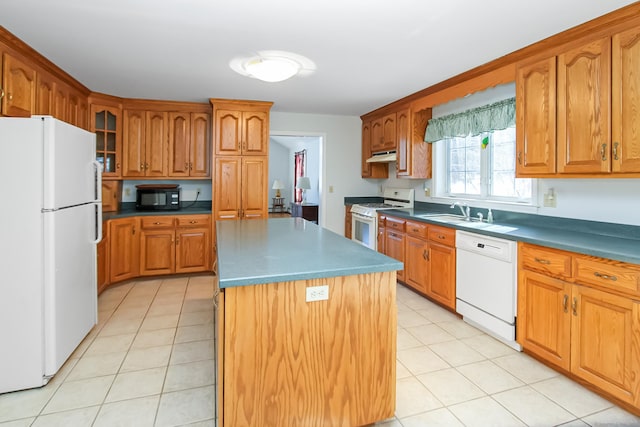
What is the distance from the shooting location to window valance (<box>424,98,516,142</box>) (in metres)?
3.07

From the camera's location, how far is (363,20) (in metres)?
2.18

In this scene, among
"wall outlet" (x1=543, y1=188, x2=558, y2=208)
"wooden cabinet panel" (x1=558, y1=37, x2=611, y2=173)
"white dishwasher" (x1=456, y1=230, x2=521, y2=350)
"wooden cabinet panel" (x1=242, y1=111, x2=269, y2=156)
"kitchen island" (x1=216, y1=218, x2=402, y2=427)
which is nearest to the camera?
"kitchen island" (x1=216, y1=218, x2=402, y2=427)

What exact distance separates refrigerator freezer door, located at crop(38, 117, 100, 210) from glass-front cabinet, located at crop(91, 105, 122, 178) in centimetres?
166

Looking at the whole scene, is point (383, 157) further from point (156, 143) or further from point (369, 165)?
point (156, 143)

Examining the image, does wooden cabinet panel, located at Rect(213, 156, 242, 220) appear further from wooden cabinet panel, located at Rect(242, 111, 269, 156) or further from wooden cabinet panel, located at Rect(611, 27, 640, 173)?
wooden cabinet panel, located at Rect(611, 27, 640, 173)

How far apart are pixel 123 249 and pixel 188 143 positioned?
1.49 meters

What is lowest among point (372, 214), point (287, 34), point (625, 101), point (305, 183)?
point (372, 214)

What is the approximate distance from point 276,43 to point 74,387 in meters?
2.54

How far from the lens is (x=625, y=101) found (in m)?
2.03

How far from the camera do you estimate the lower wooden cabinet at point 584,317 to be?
70.8 inches

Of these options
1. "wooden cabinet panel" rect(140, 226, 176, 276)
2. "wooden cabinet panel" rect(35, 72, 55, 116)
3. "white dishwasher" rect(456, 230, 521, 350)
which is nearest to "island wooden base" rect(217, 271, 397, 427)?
"white dishwasher" rect(456, 230, 521, 350)

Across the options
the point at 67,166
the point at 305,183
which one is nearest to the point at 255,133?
the point at 67,166

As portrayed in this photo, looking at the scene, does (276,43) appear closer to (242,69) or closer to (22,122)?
(242,69)

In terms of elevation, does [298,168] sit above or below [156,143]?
above
